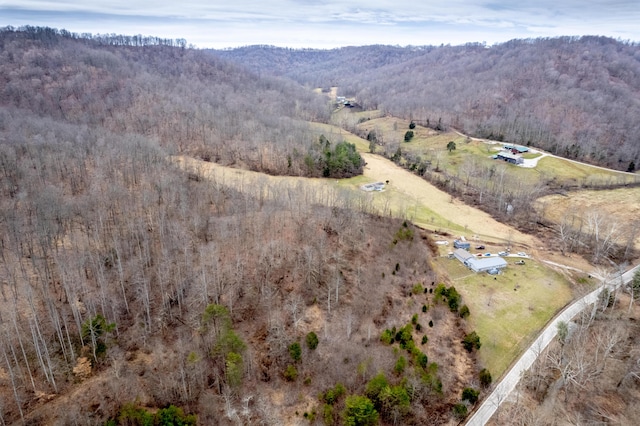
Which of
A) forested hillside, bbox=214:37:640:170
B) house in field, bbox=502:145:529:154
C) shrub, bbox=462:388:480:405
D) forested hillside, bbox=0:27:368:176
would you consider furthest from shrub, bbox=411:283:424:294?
forested hillside, bbox=214:37:640:170

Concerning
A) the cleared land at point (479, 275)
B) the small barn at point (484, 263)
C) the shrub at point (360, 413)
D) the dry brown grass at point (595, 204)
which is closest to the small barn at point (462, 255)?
the small barn at point (484, 263)

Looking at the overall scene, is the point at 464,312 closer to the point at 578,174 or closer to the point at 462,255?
the point at 462,255

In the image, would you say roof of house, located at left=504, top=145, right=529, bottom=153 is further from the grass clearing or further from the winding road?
the winding road

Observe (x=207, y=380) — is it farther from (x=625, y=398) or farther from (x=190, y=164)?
(x=190, y=164)

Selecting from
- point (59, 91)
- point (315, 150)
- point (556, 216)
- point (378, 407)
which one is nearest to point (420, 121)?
point (315, 150)

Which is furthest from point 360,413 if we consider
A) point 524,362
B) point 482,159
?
point 482,159

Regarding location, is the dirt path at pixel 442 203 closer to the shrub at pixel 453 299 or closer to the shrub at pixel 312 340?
the shrub at pixel 453 299
